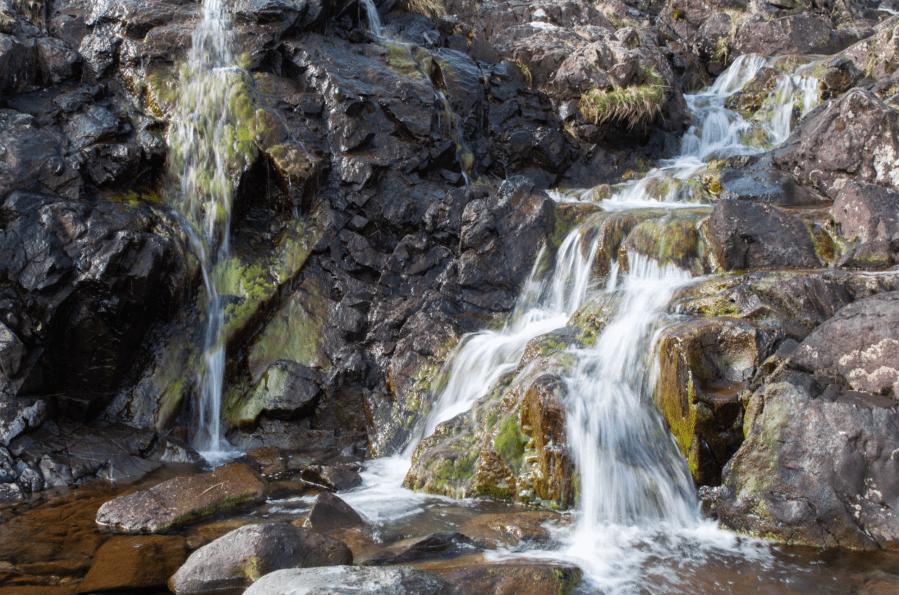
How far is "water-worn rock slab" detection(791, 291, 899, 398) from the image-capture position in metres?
5.02

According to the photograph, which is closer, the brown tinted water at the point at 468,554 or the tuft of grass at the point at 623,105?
the brown tinted water at the point at 468,554

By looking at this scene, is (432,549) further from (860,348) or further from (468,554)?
(860,348)

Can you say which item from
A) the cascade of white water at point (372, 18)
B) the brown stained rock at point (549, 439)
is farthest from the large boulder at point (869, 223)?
the cascade of white water at point (372, 18)

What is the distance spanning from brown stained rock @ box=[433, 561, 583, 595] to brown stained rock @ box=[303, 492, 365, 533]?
1.41m

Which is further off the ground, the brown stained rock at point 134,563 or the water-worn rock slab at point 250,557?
the water-worn rock slab at point 250,557

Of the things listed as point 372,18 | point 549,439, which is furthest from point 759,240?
point 372,18

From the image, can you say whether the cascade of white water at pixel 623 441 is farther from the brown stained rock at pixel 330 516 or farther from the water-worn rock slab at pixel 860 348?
the brown stained rock at pixel 330 516

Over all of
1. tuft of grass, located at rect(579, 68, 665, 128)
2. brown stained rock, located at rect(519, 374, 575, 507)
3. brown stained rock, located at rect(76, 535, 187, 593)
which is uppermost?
tuft of grass, located at rect(579, 68, 665, 128)

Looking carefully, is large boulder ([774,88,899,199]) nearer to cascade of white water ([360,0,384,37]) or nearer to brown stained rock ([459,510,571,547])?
brown stained rock ([459,510,571,547])

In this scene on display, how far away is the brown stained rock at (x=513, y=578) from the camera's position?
12.6 feet

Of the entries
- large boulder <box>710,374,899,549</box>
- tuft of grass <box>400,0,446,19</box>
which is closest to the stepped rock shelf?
large boulder <box>710,374,899,549</box>

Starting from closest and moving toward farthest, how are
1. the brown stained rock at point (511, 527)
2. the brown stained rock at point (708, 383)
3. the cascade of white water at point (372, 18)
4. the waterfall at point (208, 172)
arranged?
1. the brown stained rock at point (511, 527)
2. the brown stained rock at point (708, 383)
3. the waterfall at point (208, 172)
4. the cascade of white water at point (372, 18)

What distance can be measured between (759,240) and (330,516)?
6047mm

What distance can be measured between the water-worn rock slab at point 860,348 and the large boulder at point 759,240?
6.78ft
